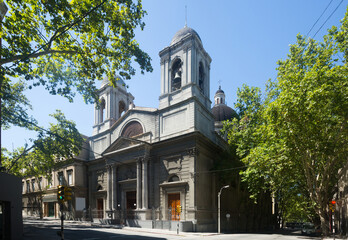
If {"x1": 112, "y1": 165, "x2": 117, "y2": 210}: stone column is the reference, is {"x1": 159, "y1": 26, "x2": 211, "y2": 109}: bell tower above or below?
above

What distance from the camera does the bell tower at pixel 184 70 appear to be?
96.6ft

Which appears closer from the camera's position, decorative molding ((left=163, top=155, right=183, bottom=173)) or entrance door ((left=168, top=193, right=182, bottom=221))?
entrance door ((left=168, top=193, right=182, bottom=221))

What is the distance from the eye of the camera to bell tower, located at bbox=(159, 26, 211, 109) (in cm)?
2946

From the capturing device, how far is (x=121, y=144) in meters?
33.3

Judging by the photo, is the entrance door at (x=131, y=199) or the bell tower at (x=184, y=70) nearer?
the bell tower at (x=184, y=70)

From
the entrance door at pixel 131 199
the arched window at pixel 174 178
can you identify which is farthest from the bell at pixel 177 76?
the entrance door at pixel 131 199

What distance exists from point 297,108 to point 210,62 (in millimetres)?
19934

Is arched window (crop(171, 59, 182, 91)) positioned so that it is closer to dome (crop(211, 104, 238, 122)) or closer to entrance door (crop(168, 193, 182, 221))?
entrance door (crop(168, 193, 182, 221))

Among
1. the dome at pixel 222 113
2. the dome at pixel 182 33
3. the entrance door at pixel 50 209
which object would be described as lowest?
the entrance door at pixel 50 209

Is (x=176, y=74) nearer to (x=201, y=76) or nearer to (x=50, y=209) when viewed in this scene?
(x=201, y=76)

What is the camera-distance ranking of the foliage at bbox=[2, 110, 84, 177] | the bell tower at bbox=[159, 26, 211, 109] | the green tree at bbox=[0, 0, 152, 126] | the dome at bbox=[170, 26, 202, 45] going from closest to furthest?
the green tree at bbox=[0, 0, 152, 126]
the foliage at bbox=[2, 110, 84, 177]
the bell tower at bbox=[159, 26, 211, 109]
the dome at bbox=[170, 26, 202, 45]

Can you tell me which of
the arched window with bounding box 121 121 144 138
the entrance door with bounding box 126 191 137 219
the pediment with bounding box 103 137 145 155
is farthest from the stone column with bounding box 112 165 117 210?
the arched window with bounding box 121 121 144 138

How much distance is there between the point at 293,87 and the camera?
16.8 metres

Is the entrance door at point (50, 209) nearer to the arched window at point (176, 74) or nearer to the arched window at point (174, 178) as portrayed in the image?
the arched window at point (174, 178)
